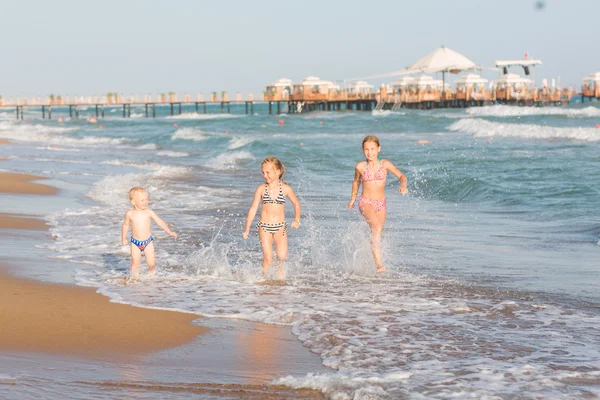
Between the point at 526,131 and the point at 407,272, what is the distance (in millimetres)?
31103

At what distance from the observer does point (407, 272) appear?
8469mm

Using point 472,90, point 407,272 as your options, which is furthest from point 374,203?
point 472,90

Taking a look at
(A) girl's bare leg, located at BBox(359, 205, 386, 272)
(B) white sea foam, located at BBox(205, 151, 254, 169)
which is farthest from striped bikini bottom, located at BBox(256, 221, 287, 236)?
(B) white sea foam, located at BBox(205, 151, 254, 169)

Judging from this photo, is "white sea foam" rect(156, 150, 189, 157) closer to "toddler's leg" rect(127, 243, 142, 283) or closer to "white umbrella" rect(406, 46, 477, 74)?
"toddler's leg" rect(127, 243, 142, 283)

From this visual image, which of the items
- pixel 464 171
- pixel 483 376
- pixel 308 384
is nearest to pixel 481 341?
pixel 483 376

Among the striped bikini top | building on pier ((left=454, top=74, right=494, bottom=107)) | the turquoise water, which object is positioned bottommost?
the turquoise water

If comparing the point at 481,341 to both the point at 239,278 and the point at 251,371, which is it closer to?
the point at 251,371

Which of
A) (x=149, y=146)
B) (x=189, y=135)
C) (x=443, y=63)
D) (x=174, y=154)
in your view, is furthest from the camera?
(x=443, y=63)

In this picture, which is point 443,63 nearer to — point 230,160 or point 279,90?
point 279,90

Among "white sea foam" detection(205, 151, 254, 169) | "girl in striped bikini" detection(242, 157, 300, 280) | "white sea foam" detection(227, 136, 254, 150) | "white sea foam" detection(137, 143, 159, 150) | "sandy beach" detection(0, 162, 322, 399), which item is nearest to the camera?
"sandy beach" detection(0, 162, 322, 399)

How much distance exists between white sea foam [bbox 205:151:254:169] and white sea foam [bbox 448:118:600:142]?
43.5 ft

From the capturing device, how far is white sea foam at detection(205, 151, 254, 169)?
81.0 ft

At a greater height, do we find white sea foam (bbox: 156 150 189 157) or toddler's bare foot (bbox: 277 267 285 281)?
white sea foam (bbox: 156 150 189 157)

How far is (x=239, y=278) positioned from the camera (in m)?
8.10
